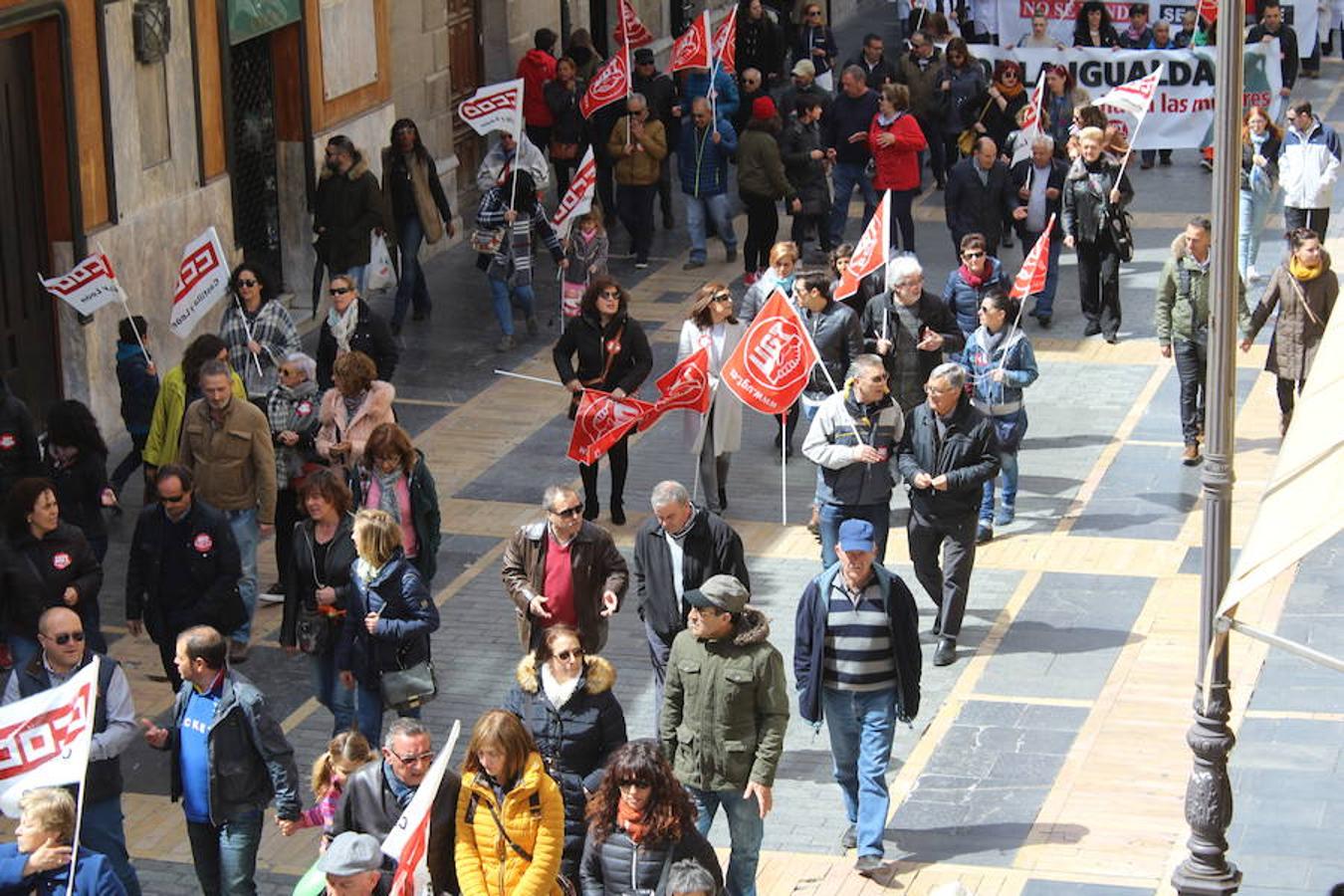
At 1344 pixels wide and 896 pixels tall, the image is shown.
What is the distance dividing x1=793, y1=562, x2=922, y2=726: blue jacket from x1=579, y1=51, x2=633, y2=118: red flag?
42.3 feet

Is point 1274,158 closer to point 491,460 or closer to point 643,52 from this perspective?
point 643,52

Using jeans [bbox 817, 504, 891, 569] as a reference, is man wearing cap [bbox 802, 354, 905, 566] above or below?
above

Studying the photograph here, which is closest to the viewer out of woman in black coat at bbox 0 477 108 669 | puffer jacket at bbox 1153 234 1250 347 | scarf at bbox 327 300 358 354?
woman in black coat at bbox 0 477 108 669

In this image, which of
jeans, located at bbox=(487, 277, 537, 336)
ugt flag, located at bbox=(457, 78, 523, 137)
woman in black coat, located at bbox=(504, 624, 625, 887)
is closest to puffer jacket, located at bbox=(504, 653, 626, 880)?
woman in black coat, located at bbox=(504, 624, 625, 887)

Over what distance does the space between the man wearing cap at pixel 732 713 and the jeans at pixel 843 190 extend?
13.6 m

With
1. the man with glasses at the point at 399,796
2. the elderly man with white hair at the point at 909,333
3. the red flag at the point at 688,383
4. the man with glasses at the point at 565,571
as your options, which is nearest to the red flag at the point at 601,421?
the red flag at the point at 688,383

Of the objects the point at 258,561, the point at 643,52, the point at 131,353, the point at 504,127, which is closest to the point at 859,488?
the point at 258,561

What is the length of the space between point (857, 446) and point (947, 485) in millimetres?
553

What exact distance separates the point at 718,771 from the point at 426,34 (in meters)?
15.1

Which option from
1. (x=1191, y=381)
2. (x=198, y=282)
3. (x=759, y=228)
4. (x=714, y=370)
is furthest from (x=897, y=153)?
(x=198, y=282)

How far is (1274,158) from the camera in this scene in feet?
76.1

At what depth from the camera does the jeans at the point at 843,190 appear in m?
24.1

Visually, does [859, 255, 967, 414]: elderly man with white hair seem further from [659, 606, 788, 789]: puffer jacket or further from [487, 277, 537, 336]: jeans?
[659, 606, 788, 789]: puffer jacket

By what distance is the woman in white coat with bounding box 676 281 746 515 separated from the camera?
53.1 feet
